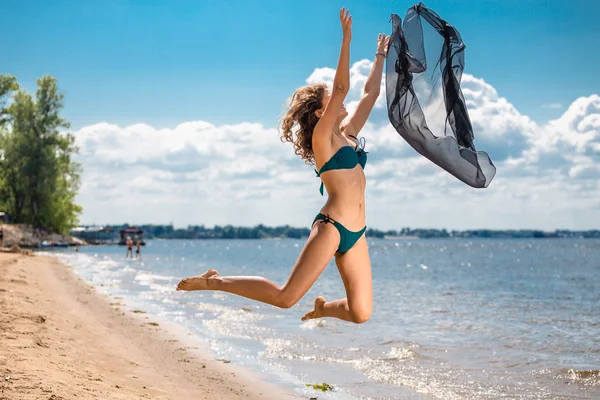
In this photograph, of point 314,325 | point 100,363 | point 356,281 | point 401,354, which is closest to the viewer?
point 356,281

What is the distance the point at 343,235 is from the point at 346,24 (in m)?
1.61

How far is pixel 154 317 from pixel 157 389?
359 inches

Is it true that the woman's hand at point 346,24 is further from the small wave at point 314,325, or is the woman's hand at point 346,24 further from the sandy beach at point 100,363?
the small wave at point 314,325

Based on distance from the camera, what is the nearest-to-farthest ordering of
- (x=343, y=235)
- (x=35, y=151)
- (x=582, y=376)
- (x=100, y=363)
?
(x=343, y=235) → (x=100, y=363) → (x=582, y=376) → (x=35, y=151)

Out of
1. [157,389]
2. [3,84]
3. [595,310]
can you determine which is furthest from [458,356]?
[3,84]

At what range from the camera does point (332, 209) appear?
5059 millimetres

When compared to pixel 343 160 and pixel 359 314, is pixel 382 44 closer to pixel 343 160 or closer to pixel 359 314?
pixel 343 160

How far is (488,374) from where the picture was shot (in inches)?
436

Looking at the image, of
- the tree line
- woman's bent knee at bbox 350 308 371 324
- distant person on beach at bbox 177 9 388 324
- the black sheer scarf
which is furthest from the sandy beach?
the tree line

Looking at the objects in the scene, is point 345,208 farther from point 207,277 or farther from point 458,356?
point 458,356

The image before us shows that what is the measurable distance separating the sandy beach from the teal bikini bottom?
302cm

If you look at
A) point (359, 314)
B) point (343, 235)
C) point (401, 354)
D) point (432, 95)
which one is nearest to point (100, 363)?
point (359, 314)

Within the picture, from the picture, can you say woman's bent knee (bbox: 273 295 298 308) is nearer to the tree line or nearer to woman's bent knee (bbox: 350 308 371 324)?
woman's bent knee (bbox: 350 308 371 324)

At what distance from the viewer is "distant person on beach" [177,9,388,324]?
4926mm
